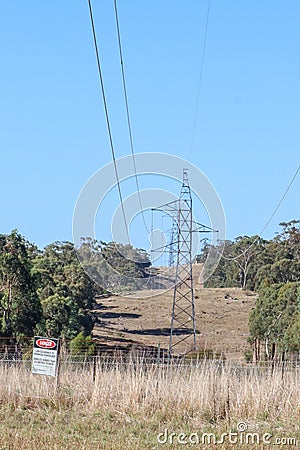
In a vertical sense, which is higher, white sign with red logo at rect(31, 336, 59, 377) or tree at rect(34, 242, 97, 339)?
tree at rect(34, 242, 97, 339)

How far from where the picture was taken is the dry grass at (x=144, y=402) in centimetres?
897

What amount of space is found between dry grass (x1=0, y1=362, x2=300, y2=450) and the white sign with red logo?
16 cm

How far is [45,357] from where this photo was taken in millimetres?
10969

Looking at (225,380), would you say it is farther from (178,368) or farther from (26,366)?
(26,366)

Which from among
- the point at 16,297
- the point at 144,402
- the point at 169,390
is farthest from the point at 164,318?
the point at 144,402

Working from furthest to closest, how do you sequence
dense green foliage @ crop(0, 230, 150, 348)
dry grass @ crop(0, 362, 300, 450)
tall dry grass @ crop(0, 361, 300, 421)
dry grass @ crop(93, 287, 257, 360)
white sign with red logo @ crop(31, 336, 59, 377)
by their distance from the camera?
dry grass @ crop(93, 287, 257, 360) → dense green foliage @ crop(0, 230, 150, 348) → white sign with red logo @ crop(31, 336, 59, 377) → tall dry grass @ crop(0, 361, 300, 421) → dry grass @ crop(0, 362, 300, 450)

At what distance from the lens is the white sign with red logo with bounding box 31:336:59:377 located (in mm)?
10859

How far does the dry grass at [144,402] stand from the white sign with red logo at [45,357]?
16 cm

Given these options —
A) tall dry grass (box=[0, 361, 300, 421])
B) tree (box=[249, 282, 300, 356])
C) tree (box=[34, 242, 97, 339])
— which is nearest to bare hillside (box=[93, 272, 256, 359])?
tree (box=[249, 282, 300, 356])

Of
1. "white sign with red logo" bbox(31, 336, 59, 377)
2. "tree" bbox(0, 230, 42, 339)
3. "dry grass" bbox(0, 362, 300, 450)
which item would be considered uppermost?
"tree" bbox(0, 230, 42, 339)

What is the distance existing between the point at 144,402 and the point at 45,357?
5.84 ft

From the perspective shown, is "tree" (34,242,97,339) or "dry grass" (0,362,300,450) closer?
"dry grass" (0,362,300,450)

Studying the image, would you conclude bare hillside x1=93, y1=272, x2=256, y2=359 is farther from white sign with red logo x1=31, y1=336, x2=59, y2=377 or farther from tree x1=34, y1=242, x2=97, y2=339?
white sign with red logo x1=31, y1=336, x2=59, y2=377

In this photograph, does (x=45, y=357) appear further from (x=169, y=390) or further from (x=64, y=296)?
(x=64, y=296)
